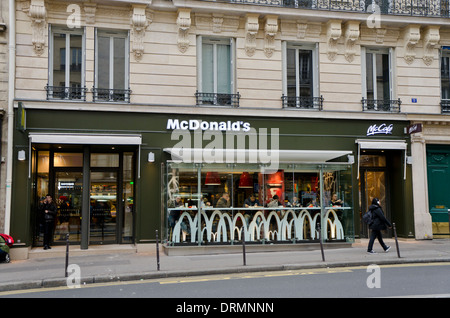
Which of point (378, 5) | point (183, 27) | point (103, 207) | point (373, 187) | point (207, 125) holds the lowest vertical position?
point (103, 207)

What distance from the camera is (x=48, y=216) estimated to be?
1402cm

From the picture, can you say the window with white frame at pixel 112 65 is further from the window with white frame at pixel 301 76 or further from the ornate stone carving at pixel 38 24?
the window with white frame at pixel 301 76

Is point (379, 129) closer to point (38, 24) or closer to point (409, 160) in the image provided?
point (409, 160)

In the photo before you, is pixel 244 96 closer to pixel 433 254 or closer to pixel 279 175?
pixel 279 175

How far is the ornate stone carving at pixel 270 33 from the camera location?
15.2 m

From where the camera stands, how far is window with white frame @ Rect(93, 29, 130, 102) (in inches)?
571

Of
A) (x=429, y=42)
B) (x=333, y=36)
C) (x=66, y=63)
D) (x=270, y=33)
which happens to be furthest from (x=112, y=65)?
(x=429, y=42)

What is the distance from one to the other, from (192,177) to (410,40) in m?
9.47

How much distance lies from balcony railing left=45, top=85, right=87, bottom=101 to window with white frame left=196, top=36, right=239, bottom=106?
382cm

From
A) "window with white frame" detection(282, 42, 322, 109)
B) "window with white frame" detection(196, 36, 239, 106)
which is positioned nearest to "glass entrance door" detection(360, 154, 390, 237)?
"window with white frame" detection(282, 42, 322, 109)

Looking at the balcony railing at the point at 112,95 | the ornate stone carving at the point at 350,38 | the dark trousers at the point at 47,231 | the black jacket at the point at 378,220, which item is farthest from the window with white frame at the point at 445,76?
the dark trousers at the point at 47,231

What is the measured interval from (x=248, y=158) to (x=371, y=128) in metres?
4.87
